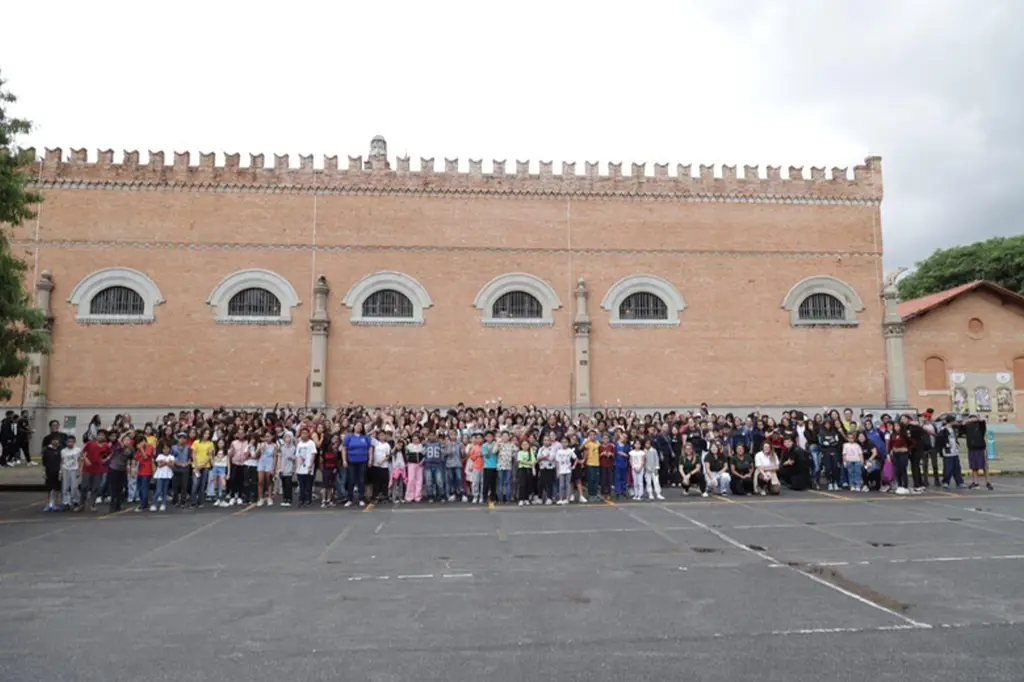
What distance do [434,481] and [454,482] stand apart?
0.57 metres

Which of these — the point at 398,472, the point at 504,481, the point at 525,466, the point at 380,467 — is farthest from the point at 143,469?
the point at 525,466

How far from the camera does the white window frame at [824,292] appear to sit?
2734cm

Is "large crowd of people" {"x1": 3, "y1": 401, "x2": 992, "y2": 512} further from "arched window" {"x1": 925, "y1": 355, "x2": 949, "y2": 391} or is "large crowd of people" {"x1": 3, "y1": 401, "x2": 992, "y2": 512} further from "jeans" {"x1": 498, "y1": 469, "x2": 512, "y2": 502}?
"arched window" {"x1": 925, "y1": 355, "x2": 949, "y2": 391}

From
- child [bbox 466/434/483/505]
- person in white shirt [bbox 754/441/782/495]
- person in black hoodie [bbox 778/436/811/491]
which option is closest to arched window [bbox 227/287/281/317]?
child [bbox 466/434/483/505]

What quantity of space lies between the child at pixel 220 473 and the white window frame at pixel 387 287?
1067 cm

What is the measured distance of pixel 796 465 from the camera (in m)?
17.1

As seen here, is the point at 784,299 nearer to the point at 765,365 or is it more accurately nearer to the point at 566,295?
the point at 765,365

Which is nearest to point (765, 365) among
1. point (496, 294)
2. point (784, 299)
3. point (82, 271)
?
point (784, 299)

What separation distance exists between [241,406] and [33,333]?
35.5ft

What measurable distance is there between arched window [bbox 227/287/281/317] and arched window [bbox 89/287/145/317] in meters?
3.04

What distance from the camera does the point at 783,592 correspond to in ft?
24.3

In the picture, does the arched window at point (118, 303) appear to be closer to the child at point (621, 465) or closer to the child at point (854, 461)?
the child at point (621, 465)

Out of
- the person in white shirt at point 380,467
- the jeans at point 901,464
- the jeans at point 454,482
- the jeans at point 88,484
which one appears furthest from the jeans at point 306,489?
the jeans at point 901,464

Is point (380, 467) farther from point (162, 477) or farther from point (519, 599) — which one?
point (519, 599)
